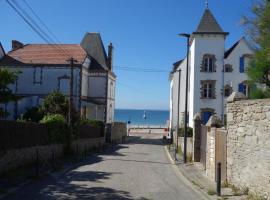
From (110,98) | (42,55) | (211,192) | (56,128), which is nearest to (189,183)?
(211,192)

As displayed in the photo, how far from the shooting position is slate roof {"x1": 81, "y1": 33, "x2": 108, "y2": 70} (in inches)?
2108

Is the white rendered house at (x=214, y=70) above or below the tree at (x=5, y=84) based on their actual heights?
above

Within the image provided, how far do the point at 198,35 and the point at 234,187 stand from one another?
1208 inches

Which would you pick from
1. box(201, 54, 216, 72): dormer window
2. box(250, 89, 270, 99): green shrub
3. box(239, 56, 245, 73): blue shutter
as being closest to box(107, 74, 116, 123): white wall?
box(201, 54, 216, 72): dormer window

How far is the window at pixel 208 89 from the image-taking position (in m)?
45.1

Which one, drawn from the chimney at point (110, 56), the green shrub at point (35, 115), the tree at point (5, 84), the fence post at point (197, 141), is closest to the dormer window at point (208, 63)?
the chimney at point (110, 56)

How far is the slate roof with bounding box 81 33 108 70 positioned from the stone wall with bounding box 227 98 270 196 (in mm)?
37930

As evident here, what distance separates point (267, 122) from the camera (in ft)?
42.0

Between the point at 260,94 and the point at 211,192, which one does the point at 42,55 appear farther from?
the point at 211,192

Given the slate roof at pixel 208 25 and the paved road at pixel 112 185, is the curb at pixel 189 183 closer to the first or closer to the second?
the paved road at pixel 112 185

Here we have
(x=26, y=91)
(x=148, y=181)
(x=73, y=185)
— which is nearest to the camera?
(x=73, y=185)

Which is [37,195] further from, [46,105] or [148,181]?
[46,105]

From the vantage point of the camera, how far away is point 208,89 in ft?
149

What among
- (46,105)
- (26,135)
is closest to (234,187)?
(26,135)
